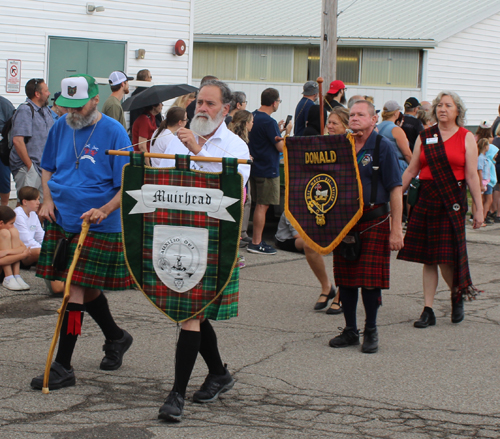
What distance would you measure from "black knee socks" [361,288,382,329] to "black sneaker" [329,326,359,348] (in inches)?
6.9

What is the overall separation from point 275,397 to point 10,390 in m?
1.59

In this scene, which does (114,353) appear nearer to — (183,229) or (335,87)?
(183,229)

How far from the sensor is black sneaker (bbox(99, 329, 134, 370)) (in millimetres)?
5082

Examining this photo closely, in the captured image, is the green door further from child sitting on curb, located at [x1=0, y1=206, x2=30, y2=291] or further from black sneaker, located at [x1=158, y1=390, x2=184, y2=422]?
black sneaker, located at [x1=158, y1=390, x2=184, y2=422]

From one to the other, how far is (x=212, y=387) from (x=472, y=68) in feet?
70.4

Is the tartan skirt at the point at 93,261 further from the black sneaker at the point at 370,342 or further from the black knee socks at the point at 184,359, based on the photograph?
the black sneaker at the point at 370,342

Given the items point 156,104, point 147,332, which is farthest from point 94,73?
point 147,332

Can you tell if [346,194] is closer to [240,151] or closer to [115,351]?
[240,151]

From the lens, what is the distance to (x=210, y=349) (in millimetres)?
4598

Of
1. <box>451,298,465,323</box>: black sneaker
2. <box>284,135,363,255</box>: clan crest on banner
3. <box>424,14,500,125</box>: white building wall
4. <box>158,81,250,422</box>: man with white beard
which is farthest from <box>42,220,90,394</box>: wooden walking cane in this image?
<box>424,14,500,125</box>: white building wall

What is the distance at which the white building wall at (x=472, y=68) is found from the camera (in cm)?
2277

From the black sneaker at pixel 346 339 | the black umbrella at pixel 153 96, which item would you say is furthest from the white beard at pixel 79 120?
the black umbrella at pixel 153 96

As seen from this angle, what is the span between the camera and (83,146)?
16.1ft

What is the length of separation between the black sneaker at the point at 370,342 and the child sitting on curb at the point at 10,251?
11.4 ft
